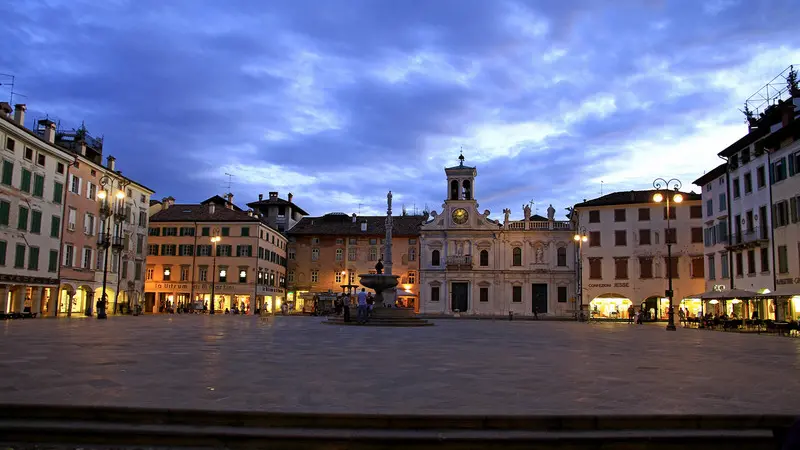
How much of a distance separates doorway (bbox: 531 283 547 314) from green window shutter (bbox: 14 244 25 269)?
152ft

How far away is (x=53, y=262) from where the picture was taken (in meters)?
41.1

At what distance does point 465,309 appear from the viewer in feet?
214

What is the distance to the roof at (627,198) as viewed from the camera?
189ft

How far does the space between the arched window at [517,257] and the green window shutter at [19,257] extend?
45187 mm

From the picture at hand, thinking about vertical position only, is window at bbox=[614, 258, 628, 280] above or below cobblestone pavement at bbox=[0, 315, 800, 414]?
above

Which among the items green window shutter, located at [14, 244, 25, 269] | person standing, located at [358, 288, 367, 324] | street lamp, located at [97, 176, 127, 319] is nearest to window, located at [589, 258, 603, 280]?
person standing, located at [358, 288, 367, 324]

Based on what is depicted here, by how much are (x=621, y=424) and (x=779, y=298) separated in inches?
1381

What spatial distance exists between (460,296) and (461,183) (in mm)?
12347

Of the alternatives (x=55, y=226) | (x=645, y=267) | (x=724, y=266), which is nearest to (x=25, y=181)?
(x=55, y=226)

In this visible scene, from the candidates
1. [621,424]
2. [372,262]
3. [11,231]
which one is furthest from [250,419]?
[372,262]

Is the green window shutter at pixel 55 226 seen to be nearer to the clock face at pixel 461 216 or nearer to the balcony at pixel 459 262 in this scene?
the balcony at pixel 459 262

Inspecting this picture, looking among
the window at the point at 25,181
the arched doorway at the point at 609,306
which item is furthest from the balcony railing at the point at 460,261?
the window at the point at 25,181

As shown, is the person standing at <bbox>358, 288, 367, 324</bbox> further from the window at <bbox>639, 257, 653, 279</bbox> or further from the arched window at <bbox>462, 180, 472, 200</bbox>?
the arched window at <bbox>462, 180, 472, 200</bbox>

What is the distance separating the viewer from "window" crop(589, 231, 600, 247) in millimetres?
59250
